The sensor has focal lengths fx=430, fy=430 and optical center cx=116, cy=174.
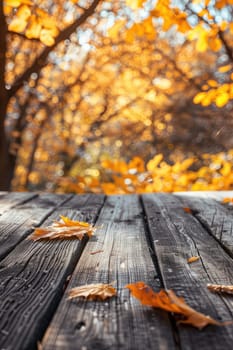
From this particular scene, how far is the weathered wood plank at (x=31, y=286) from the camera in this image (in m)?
0.93

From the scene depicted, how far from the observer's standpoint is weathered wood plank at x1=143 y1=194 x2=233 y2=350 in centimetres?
92

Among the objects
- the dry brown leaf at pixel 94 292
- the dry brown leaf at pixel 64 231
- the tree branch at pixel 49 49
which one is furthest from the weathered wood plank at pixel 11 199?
the dry brown leaf at pixel 94 292

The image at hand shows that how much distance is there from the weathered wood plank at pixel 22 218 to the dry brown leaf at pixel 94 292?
472mm

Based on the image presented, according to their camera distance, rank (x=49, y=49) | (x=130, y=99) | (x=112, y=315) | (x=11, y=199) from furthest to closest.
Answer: (x=130, y=99) < (x=49, y=49) < (x=11, y=199) < (x=112, y=315)

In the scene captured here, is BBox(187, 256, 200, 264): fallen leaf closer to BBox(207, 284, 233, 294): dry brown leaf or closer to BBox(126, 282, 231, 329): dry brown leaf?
BBox(207, 284, 233, 294): dry brown leaf

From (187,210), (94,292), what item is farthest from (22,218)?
(94,292)

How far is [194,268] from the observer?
1.38 m

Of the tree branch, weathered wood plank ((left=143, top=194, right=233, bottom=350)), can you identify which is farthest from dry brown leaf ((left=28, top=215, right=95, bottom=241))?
the tree branch

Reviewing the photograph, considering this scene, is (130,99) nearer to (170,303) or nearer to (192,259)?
(192,259)

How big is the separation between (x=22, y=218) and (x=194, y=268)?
1.11 m

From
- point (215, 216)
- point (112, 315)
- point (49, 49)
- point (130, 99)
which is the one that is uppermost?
point (130, 99)

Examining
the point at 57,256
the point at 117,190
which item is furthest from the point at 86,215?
the point at 117,190

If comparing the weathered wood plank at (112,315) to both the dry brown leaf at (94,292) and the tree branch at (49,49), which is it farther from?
the tree branch at (49,49)

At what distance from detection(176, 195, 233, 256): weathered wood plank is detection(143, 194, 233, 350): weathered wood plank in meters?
0.04
